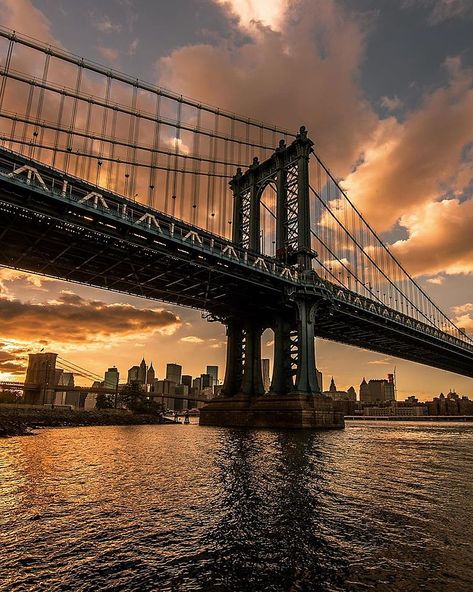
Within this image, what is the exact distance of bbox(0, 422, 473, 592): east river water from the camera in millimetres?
6551

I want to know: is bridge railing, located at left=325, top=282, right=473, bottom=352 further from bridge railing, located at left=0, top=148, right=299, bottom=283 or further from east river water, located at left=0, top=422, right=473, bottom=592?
east river water, located at left=0, top=422, right=473, bottom=592

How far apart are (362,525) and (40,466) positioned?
14.1m

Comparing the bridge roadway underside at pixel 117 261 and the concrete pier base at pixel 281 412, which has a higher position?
the bridge roadway underside at pixel 117 261

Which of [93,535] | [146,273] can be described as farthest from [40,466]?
[146,273]

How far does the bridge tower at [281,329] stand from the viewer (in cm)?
5291

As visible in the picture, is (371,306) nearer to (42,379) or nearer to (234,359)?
(234,359)

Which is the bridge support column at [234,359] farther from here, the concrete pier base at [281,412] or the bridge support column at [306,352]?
the bridge support column at [306,352]

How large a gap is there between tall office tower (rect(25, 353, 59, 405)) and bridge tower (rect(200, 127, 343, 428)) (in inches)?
3025

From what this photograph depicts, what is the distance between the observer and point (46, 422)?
61.8m

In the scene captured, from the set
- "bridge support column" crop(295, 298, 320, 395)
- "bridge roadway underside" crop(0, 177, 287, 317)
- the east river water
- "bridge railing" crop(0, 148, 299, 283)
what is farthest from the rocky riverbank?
"bridge support column" crop(295, 298, 320, 395)

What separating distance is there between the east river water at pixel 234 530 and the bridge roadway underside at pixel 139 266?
24913mm

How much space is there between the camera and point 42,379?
13312 centimetres

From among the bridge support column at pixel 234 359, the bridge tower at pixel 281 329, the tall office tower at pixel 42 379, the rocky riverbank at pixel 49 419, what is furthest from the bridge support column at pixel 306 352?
the tall office tower at pixel 42 379

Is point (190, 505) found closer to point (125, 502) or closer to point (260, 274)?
point (125, 502)
